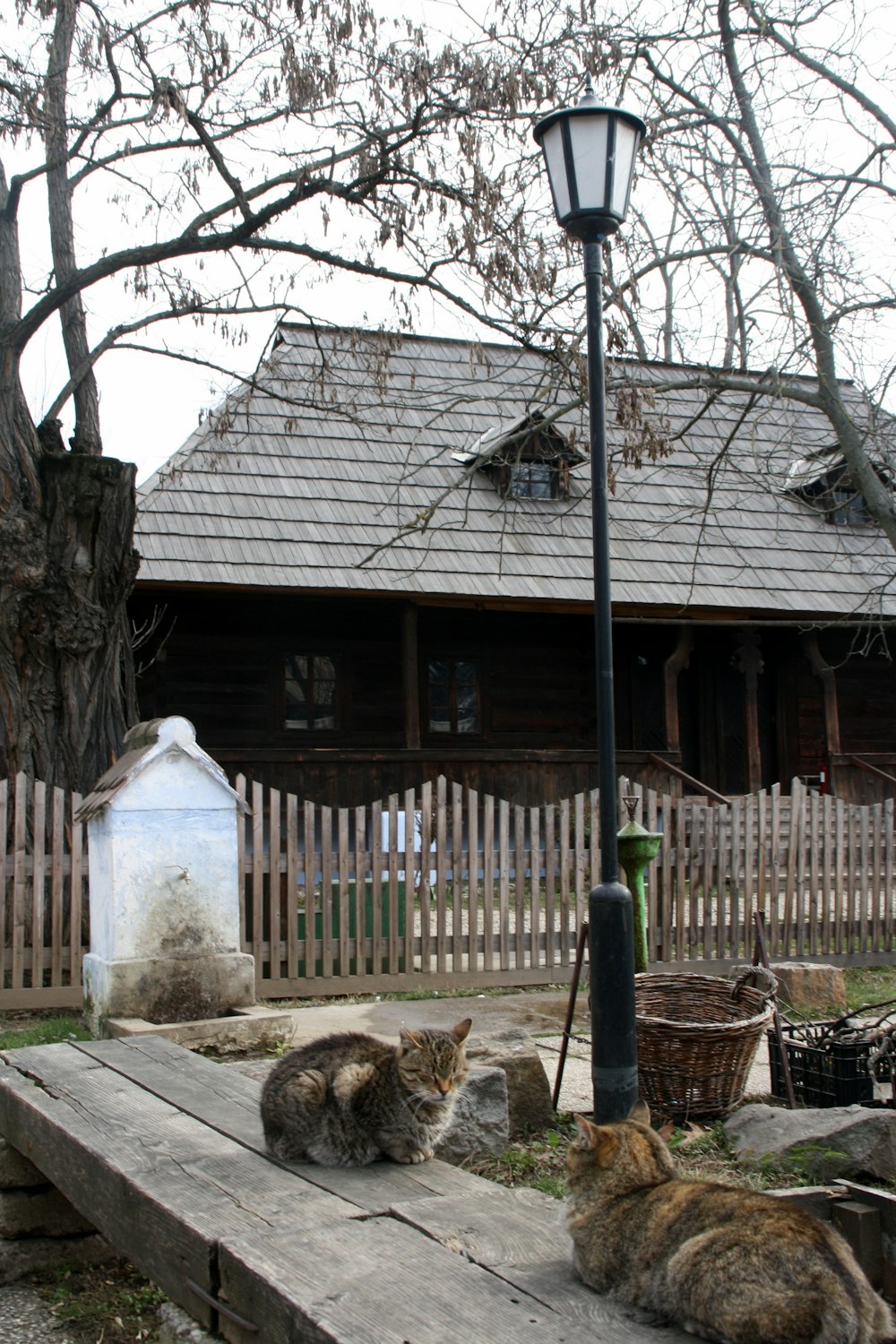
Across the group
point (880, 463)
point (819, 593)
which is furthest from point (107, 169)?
point (819, 593)

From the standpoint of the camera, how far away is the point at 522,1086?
5527mm

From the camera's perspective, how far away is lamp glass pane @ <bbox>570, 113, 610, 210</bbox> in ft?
16.6

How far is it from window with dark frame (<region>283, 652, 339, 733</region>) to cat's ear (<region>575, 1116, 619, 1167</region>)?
1376 cm

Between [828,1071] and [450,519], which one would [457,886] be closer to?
[828,1071]

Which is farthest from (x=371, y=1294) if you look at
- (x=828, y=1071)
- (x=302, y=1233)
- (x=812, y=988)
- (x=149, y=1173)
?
(x=812, y=988)

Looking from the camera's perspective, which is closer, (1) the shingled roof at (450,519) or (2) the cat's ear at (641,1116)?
(2) the cat's ear at (641,1116)

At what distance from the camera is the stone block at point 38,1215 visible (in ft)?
15.3

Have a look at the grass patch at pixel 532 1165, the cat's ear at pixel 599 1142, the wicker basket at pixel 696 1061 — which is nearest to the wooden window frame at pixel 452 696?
the wicker basket at pixel 696 1061

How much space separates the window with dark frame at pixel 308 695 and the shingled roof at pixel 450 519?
1.79 meters

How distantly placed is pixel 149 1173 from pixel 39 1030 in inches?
183

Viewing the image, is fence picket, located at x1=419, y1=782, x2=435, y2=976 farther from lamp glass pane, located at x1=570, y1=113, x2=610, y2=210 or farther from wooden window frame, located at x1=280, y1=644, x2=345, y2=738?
wooden window frame, located at x1=280, y1=644, x2=345, y2=738

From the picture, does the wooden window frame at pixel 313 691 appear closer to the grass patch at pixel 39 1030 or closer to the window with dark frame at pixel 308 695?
the window with dark frame at pixel 308 695

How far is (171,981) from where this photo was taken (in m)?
6.99

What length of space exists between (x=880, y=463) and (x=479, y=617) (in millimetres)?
5963
